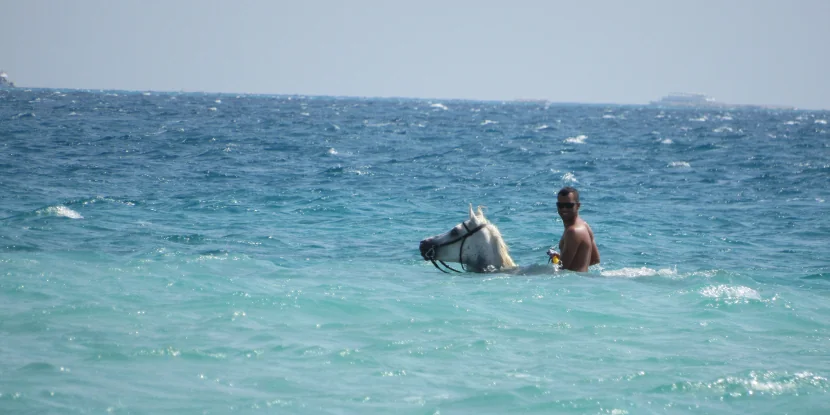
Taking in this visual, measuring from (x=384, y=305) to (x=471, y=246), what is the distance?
1.46 meters

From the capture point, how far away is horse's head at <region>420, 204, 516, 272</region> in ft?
30.0

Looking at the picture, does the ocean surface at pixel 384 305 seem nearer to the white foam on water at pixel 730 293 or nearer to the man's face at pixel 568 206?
the white foam on water at pixel 730 293

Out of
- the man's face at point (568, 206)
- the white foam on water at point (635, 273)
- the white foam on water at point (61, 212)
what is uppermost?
the man's face at point (568, 206)

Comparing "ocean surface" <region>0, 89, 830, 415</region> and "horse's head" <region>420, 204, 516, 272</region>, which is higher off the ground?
"horse's head" <region>420, 204, 516, 272</region>

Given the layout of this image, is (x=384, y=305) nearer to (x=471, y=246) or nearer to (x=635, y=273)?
(x=471, y=246)

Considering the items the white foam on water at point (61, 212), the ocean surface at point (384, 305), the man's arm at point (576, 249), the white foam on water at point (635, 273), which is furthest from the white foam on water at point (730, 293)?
the white foam on water at point (61, 212)

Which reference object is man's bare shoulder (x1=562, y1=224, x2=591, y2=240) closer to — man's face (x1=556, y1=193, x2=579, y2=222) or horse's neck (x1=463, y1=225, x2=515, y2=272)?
man's face (x1=556, y1=193, x2=579, y2=222)

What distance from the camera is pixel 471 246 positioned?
30.5ft

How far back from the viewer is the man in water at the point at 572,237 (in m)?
9.02

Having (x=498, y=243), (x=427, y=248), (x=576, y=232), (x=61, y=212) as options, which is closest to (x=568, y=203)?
(x=576, y=232)

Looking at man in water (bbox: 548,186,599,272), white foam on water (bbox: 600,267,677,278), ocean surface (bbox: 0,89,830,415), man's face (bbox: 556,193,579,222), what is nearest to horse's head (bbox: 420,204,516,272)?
ocean surface (bbox: 0,89,830,415)

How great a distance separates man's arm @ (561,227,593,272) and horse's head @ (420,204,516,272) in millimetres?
691

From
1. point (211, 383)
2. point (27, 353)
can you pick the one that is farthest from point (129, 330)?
point (211, 383)

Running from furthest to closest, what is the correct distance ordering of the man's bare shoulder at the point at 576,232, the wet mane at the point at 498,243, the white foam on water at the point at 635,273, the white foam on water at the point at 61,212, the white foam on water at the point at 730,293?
the white foam on water at the point at 61,212 → the white foam on water at the point at 635,273 → the wet mane at the point at 498,243 → the man's bare shoulder at the point at 576,232 → the white foam on water at the point at 730,293
